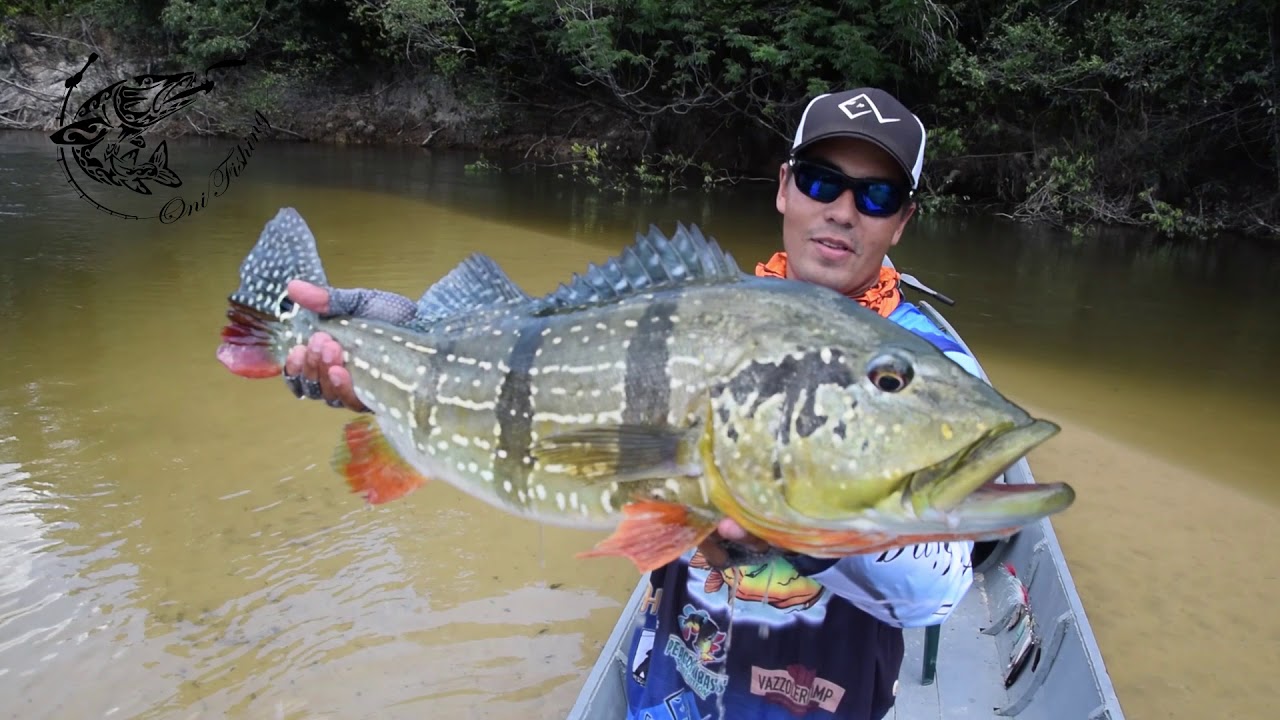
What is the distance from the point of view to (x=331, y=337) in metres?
2.59

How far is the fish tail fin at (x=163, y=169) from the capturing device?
18386 millimetres

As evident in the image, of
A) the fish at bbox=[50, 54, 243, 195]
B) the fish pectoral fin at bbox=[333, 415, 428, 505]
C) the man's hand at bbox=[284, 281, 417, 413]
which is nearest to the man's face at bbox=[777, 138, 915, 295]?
the man's hand at bbox=[284, 281, 417, 413]

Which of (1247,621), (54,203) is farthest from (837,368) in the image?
(54,203)

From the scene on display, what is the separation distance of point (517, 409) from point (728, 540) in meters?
0.66

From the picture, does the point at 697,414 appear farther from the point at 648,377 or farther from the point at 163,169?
the point at 163,169

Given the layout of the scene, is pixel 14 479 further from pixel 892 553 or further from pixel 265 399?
pixel 892 553

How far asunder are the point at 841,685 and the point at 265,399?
6508 mm

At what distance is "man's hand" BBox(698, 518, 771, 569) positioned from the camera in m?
1.87

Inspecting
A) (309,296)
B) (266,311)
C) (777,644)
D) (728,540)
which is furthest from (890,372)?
(266,311)

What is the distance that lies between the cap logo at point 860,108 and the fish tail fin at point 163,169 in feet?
63.4

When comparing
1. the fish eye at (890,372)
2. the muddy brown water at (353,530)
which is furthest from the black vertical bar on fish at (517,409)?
the muddy brown water at (353,530)

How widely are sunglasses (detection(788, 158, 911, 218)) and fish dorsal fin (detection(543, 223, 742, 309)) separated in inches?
21.6

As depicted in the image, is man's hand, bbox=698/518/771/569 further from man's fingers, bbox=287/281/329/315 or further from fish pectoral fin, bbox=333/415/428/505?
man's fingers, bbox=287/281/329/315

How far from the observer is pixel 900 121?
98.2 inches
